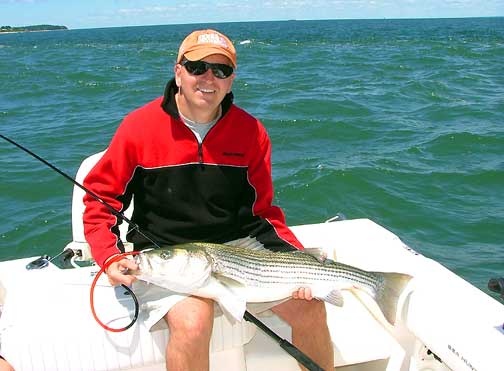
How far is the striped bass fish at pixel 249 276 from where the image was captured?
2822mm

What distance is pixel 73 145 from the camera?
11648 mm

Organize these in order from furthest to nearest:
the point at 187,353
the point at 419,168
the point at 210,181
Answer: the point at 419,168 → the point at 210,181 → the point at 187,353

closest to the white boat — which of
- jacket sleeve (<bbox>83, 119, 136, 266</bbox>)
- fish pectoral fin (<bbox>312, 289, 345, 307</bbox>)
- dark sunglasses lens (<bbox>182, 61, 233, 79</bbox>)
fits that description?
jacket sleeve (<bbox>83, 119, 136, 266</bbox>)

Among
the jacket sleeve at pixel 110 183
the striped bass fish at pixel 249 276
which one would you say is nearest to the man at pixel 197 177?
the jacket sleeve at pixel 110 183

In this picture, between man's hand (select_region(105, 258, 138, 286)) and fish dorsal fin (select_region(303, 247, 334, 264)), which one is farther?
fish dorsal fin (select_region(303, 247, 334, 264))

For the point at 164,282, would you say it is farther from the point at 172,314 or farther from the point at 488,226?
the point at 488,226

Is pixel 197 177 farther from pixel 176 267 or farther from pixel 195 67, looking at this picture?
pixel 176 267

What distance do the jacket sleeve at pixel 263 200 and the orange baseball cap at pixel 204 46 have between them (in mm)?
616

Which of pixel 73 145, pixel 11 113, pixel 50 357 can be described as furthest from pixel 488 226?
pixel 11 113

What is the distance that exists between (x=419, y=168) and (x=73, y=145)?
22.8 ft

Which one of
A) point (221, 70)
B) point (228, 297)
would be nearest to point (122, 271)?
point (228, 297)

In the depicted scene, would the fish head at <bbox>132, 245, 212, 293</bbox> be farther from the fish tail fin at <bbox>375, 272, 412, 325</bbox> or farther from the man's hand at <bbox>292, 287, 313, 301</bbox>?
the fish tail fin at <bbox>375, 272, 412, 325</bbox>

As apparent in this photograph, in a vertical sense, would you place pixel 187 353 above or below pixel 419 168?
above

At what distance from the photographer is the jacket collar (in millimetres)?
3467
